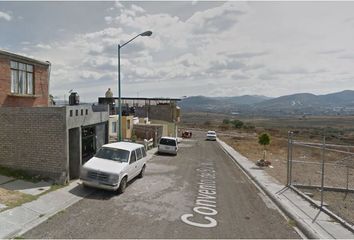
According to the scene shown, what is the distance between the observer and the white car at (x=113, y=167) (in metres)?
11.0

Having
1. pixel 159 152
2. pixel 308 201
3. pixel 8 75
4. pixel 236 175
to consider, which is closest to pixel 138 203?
pixel 308 201

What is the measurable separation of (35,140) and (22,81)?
593 centimetres

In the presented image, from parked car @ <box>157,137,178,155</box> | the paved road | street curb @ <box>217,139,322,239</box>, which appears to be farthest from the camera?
parked car @ <box>157,137,178,155</box>

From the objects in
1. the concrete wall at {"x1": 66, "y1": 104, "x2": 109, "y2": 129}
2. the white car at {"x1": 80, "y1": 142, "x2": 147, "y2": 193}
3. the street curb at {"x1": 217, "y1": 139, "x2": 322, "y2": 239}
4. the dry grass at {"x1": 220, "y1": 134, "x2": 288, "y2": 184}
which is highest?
the concrete wall at {"x1": 66, "y1": 104, "x2": 109, "y2": 129}

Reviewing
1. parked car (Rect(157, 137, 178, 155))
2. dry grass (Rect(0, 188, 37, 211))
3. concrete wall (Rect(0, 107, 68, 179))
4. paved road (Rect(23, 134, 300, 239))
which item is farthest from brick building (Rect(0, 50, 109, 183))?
parked car (Rect(157, 137, 178, 155))

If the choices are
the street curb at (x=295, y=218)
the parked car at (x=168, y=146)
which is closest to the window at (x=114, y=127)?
the parked car at (x=168, y=146)

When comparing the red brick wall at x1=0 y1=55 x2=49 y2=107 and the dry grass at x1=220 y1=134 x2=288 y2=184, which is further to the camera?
the dry grass at x1=220 y1=134 x2=288 y2=184

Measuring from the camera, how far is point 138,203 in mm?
10422

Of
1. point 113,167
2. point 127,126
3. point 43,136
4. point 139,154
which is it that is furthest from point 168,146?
point 43,136

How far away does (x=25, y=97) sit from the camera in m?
16.8

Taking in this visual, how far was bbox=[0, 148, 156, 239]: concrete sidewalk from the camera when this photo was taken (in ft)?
24.5

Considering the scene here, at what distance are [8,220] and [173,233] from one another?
4.41m

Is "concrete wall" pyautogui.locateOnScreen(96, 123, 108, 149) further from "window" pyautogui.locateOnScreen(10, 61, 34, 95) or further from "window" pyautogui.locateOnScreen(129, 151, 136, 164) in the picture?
"window" pyautogui.locateOnScreen(10, 61, 34, 95)

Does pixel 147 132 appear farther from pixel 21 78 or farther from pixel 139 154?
pixel 139 154
